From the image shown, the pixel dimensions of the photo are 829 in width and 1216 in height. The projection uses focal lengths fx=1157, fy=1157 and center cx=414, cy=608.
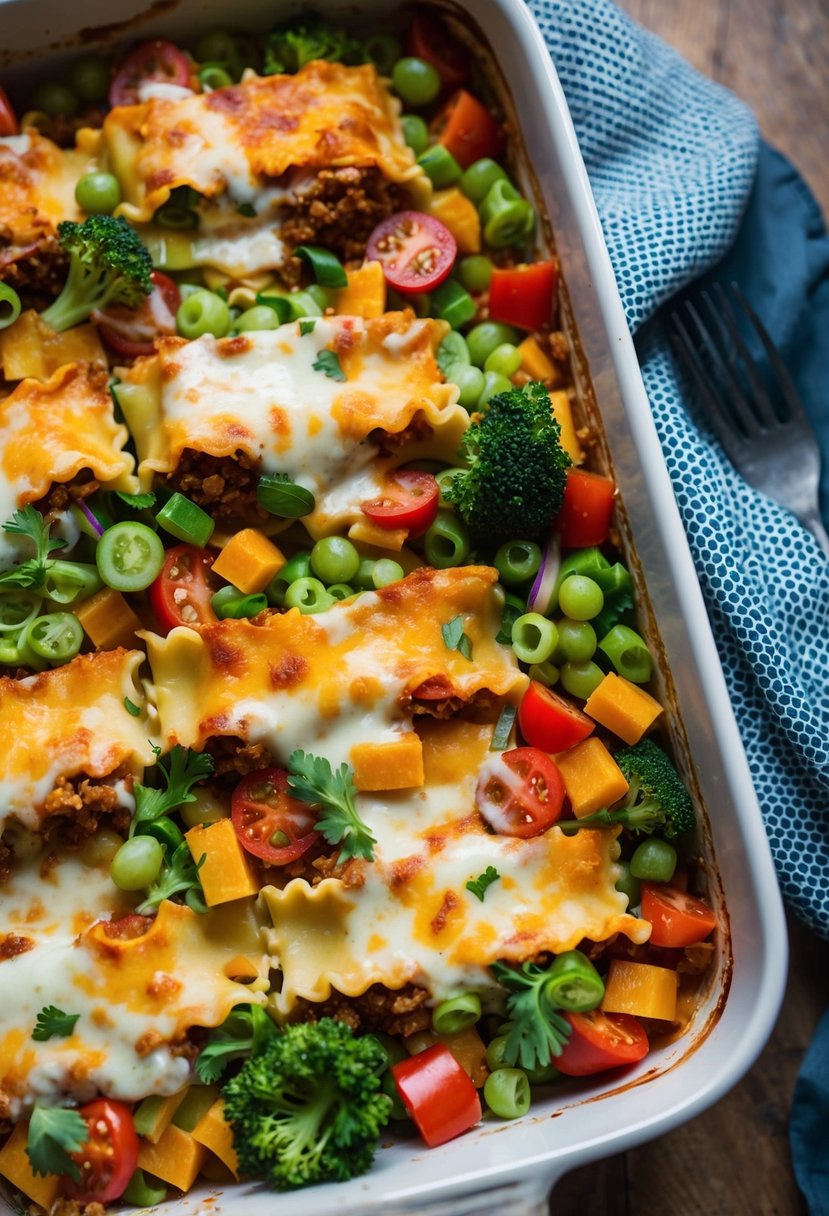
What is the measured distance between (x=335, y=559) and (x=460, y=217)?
1.40 metres

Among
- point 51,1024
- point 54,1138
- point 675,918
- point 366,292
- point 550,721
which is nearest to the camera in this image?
point 54,1138

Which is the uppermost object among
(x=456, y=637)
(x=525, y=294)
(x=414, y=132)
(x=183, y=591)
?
(x=414, y=132)

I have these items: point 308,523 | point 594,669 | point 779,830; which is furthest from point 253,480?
point 779,830

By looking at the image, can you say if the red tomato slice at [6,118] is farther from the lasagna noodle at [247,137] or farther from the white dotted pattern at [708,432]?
the white dotted pattern at [708,432]

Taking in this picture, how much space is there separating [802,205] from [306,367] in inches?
91.2

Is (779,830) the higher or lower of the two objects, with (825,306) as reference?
lower

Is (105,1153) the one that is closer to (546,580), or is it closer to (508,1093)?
(508,1093)

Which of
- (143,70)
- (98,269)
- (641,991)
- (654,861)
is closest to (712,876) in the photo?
(654,861)

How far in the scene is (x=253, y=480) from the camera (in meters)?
3.83

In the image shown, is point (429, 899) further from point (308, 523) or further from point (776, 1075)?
point (776, 1075)

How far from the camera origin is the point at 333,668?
3633 millimetres

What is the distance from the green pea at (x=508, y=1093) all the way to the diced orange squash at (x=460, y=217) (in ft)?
9.36

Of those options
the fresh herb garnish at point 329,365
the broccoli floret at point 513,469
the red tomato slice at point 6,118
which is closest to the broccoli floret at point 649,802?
the broccoli floret at point 513,469

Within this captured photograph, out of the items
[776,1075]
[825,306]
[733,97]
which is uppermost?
[733,97]
